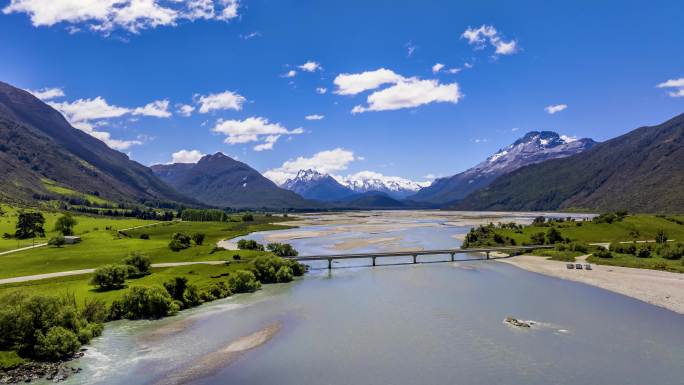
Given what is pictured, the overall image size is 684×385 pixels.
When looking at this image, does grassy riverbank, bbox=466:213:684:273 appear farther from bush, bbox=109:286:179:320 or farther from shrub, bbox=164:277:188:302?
bush, bbox=109:286:179:320

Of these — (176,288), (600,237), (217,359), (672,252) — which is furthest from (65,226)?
(600,237)

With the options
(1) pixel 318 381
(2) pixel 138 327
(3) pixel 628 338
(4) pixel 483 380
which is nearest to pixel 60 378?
(2) pixel 138 327

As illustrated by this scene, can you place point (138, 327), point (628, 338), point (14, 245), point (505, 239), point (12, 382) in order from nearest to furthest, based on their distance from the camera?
point (12, 382) → point (628, 338) → point (138, 327) → point (14, 245) → point (505, 239)

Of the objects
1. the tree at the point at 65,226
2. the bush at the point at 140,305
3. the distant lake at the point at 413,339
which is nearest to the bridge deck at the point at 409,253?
the distant lake at the point at 413,339

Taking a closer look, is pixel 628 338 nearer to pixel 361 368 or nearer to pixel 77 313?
pixel 361 368

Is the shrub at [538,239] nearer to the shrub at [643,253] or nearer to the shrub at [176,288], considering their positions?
the shrub at [643,253]

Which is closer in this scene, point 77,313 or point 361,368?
point 361,368
